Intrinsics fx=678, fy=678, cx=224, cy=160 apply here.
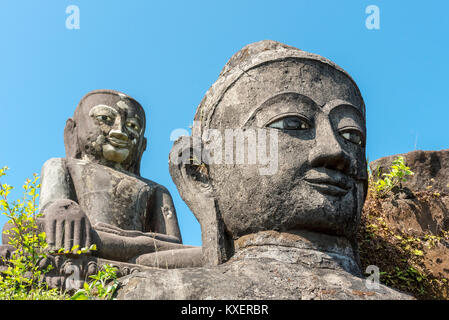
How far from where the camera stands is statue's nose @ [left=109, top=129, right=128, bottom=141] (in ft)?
26.4

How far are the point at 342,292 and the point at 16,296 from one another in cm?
229

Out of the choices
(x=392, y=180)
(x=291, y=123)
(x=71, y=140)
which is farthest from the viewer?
(x=71, y=140)

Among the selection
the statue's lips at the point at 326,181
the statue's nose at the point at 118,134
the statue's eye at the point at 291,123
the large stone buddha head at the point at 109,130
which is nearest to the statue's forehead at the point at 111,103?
the large stone buddha head at the point at 109,130

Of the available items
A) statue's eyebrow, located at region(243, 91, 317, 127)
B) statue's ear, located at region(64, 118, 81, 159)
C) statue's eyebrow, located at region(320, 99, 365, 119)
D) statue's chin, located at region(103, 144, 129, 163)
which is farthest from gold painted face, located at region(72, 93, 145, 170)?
statue's eyebrow, located at region(320, 99, 365, 119)

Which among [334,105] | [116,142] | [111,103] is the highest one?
[111,103]

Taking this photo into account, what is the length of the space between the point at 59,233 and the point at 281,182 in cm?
208

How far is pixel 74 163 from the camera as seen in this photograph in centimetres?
788

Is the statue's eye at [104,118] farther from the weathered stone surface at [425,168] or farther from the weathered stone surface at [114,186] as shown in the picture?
the weathered stone surface at [425,168]

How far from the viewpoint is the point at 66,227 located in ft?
19.7

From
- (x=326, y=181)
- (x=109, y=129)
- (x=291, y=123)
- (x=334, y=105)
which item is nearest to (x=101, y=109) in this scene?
(x=109, y=129)

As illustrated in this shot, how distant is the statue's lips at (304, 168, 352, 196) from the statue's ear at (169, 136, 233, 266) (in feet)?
2.81

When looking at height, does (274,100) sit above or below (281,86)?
below

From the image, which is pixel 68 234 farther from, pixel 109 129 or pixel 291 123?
pixel 109 129

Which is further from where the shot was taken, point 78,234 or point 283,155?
point 78,234
